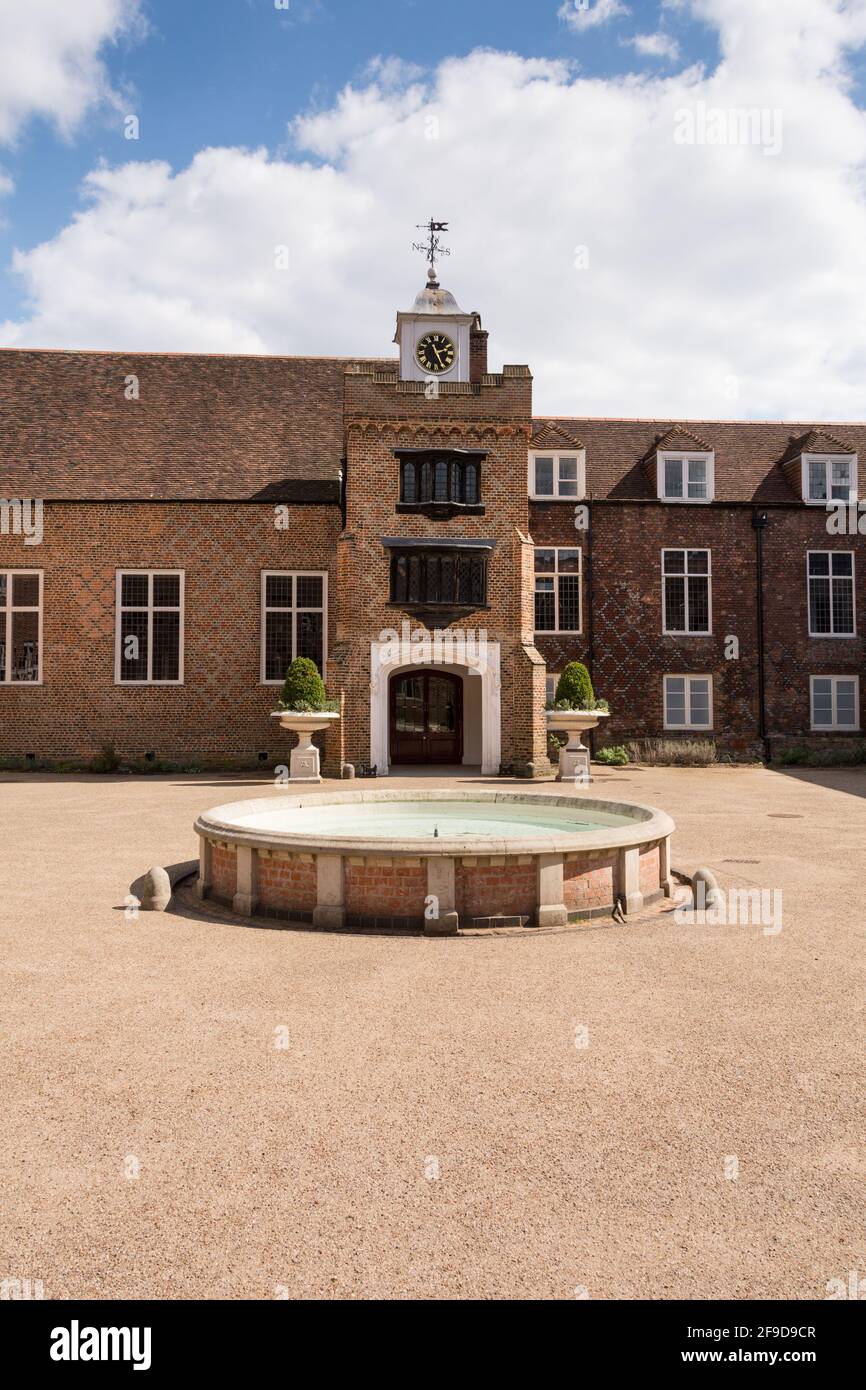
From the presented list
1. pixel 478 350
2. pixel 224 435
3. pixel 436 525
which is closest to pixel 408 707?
pixel 436 525

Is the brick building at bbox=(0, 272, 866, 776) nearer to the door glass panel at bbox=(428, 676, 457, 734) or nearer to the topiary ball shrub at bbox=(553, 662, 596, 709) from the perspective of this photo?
the door glass panel at bbox=(428, 676, 457, 734)

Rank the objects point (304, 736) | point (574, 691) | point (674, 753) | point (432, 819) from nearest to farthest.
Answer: point (432, 819), point (304, 736), point (574, 691), point (674, 753)

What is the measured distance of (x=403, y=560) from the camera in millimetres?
22812

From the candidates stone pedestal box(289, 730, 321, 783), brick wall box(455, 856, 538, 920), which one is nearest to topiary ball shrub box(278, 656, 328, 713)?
stone pedestal box(289, 730, 321, 783)

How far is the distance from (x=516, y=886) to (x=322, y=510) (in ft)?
62.4

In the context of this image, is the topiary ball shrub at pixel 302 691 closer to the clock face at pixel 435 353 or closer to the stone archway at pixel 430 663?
the stone archway at pixel 430 663

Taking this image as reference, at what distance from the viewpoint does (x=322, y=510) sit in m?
25.1

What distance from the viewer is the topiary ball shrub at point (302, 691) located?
21.5 m

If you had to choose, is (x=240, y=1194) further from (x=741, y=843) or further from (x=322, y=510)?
(x=322, y=510)

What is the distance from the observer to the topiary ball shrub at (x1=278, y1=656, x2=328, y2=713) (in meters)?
21.5

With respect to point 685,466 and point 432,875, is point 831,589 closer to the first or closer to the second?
point 685,466

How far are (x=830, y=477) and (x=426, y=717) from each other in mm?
15324

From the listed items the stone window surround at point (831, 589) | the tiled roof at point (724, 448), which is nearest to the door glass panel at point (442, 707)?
the tiled roof at point (724, 448)

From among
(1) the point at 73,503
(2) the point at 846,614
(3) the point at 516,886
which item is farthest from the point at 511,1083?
(2) the point at 846,614
